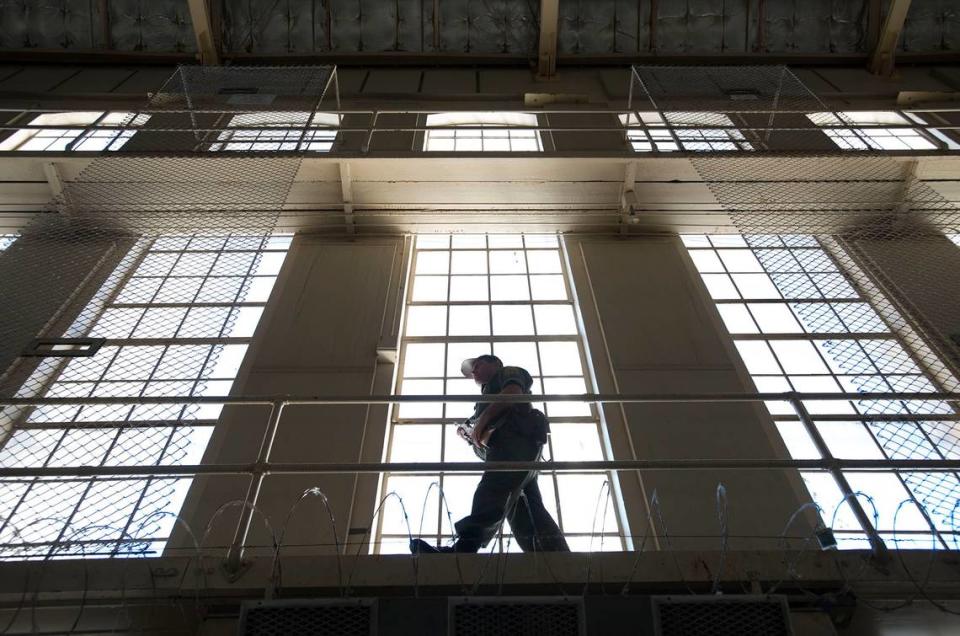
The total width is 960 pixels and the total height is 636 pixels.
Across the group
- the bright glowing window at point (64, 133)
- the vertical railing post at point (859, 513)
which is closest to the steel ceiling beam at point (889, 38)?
the vertical railing post at point (859, 513)

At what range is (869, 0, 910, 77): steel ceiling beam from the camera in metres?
8.32

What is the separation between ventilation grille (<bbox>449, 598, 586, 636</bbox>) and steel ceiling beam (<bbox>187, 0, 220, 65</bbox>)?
26.2 feet

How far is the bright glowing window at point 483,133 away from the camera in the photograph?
7.53m

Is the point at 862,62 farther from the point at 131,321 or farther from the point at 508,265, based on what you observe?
the point at 131,321

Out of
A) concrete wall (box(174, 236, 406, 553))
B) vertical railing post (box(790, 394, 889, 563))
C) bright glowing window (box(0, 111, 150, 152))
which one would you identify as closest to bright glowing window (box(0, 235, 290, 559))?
concrete wall (box(174, 236, 406, 553))

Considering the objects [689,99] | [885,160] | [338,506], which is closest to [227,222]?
[338,506]

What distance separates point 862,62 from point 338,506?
8676mm

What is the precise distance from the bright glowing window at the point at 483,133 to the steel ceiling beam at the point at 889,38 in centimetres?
A: 443

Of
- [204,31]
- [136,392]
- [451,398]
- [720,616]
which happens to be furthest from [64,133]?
[720,616]

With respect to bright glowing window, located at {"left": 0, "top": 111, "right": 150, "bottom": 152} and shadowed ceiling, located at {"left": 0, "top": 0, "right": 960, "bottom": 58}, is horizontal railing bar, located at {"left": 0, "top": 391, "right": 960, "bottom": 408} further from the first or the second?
shadowed ceiling, located at {"left": 0, "top": 0, "right": 960, "bottom": 58}

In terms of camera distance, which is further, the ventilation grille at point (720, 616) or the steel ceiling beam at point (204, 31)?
the steel ceiling beam at point (204, 31)

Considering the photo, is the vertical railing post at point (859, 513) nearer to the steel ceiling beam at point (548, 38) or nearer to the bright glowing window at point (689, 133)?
the bright glowing window at point (689, 133)

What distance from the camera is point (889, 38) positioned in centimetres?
848

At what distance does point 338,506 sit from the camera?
4.07m
